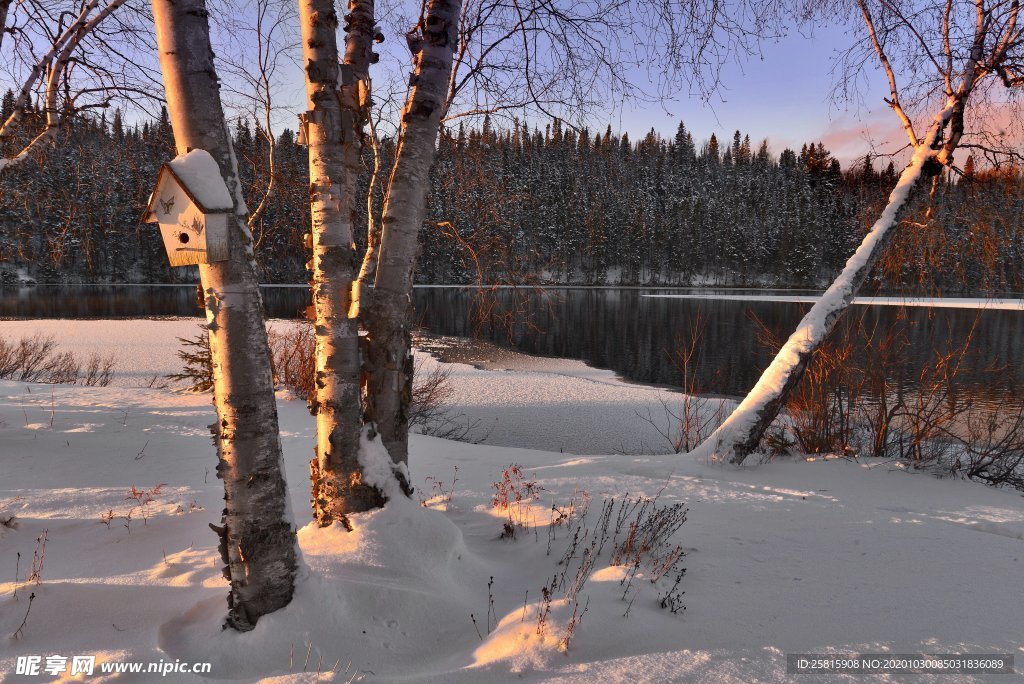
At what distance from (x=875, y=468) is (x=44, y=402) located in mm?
11237

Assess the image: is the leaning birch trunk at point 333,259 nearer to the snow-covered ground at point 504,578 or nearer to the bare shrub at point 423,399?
the snow-covered ground at point 504,578

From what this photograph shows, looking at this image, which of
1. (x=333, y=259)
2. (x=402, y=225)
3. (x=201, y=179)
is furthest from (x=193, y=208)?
(x=402, y=225)

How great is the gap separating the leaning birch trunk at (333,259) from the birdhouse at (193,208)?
0.88 metres

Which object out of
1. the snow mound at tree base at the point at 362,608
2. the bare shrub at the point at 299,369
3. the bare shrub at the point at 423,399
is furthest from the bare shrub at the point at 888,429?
the bare shrub at the point at 299,369

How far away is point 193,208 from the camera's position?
2.06 m

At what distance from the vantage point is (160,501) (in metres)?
4.20

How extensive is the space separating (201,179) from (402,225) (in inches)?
59.2

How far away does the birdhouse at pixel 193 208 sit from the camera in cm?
199

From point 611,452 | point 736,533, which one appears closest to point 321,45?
point 736,533

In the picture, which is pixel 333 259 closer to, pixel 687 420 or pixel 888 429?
pixel 687 420

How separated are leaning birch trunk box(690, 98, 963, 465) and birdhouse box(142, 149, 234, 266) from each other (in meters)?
5.46

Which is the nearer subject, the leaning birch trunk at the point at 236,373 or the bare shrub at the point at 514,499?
the leaning birch trunk at the point at 236,373

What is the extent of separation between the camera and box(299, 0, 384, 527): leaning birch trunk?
2922mm

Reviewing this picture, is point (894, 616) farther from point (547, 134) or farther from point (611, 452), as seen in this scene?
point (611, 452)
